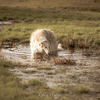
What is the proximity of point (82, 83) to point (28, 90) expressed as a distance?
167 cm

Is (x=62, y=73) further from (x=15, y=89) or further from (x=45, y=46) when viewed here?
(x=45, y=46)

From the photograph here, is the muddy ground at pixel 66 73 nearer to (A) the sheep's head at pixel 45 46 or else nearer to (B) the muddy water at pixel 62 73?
(B) the muddy water at pixel 62 73


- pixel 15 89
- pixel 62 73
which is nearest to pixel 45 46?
pixel 62 73

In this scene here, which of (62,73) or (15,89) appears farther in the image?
(62,73)

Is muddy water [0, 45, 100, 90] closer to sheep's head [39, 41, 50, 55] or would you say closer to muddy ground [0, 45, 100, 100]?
muddy ground [0, 45, 100, 100]

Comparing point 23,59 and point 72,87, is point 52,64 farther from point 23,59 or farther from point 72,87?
point 72,87

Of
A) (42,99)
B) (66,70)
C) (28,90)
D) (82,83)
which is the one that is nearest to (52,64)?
(66,70)

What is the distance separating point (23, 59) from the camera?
991 centimetres

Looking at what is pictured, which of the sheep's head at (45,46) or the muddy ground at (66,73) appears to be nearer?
the muddy ground at (66,73)

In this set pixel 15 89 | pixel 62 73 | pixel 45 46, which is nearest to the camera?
pixel 15 89

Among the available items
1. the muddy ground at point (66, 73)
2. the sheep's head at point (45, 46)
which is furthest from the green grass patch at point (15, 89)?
the sheep's head at point (45, 46)

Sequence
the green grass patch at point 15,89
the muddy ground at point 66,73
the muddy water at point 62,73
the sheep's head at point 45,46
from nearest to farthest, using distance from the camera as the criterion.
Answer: the green grass patch at point 15,89 → the muddy ground at point 66,73 → the muddy water at point 62,73 → the sheep's head at point 45,46

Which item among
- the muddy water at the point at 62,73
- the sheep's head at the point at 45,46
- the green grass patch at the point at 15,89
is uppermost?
the sheep's head at the point at 45,46

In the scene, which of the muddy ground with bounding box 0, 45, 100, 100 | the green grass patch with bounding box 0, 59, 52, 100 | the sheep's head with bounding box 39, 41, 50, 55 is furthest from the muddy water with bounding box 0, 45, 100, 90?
the sheep's head with bounding box 39, 41, 50, 55
